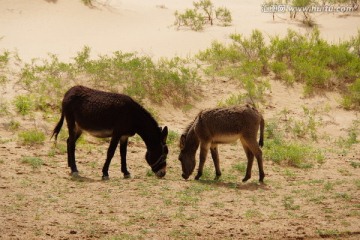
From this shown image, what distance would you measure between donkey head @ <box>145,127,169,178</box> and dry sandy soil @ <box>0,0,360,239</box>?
16cm

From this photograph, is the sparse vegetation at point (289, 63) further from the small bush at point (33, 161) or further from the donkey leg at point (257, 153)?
the small bush at point (33, 161)

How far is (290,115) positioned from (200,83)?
2.33 m

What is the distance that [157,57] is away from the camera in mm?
17016

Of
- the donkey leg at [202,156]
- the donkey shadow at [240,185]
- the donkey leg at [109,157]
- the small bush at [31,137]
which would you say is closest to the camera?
the donkey shadow at [240,185]

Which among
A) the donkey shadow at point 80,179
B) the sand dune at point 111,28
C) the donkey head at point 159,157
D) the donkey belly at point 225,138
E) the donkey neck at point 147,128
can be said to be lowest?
the donkey shadow at point 80,179

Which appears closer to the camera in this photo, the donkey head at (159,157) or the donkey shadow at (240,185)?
the donkey shadow at (240,185)

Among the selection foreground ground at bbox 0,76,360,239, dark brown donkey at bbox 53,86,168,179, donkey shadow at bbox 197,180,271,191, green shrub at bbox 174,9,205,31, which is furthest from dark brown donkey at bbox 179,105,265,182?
green shrub at bbox 174,9,205,31

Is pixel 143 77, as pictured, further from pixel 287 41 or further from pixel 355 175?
pixel 355 175

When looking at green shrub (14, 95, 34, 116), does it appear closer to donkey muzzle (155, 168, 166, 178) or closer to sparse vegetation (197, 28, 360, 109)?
donkey muzzle (155, 168, 166, 178)

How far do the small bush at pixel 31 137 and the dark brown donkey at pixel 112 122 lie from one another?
3.94 feet

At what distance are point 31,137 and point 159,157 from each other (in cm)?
259

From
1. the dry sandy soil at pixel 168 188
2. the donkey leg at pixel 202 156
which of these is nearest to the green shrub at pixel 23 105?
the dry sandy soil at pixel 168 188

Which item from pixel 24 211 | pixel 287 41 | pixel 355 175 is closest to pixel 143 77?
pixel 287 41

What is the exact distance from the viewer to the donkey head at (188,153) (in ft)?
37.0
